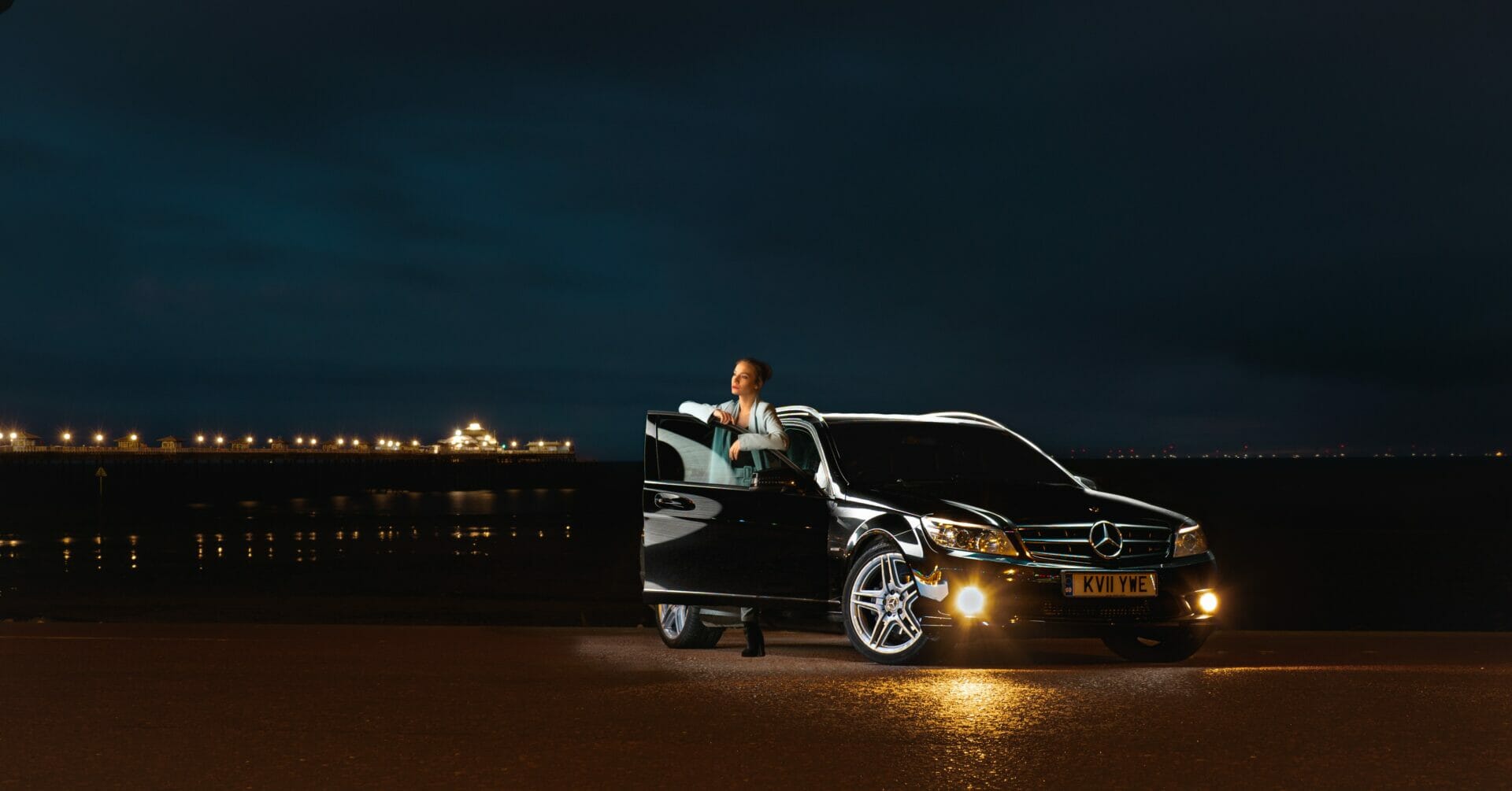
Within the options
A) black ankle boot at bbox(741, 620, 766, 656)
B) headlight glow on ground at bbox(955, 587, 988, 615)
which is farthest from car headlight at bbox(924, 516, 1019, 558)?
black ankle boot at bbox(741, 620, 766, 656)

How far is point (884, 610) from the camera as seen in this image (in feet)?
29.8

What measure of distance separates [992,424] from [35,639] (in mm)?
7105

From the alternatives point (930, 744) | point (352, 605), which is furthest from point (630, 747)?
point (352, 605)

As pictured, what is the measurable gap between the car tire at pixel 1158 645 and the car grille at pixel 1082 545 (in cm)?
54

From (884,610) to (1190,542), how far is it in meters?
1.96

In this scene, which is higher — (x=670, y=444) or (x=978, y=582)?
(x=670, y=444)

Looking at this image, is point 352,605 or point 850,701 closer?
point 850,701

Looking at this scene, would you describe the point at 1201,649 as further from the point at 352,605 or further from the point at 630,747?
the point at 352,605

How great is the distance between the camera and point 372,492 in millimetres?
122375

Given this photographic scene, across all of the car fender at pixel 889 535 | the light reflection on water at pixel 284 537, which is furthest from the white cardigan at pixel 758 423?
the light reflection on water at pixel 284 537

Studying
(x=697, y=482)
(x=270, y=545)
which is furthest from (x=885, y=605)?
(x=270, y=545)

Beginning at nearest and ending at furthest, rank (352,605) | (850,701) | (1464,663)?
(850,701), (1464,663), (352,605)

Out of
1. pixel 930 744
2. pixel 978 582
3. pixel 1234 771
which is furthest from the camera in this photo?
pixel 978 582

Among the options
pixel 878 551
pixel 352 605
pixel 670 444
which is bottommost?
pixel 352 605
